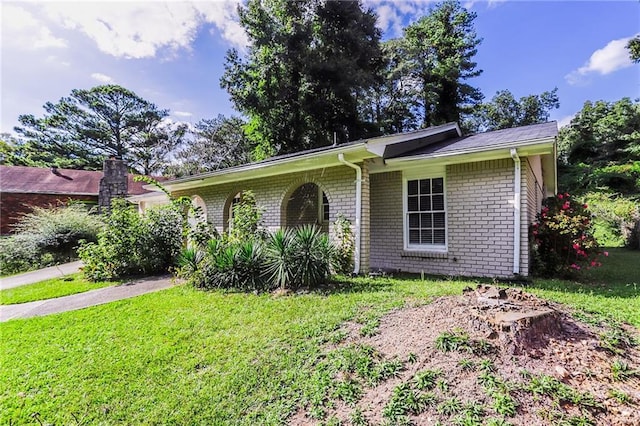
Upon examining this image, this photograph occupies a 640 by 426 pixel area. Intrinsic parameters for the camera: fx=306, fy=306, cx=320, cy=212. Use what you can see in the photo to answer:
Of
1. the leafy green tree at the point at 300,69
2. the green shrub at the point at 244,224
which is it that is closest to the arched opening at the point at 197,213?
the green shrub at the point at 244,224

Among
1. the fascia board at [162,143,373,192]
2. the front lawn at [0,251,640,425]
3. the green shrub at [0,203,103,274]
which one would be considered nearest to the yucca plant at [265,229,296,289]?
the front lawn at [0,251,640,425]

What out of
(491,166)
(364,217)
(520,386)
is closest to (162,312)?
(364,217)

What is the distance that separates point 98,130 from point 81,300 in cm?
3393

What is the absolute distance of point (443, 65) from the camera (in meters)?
23.2

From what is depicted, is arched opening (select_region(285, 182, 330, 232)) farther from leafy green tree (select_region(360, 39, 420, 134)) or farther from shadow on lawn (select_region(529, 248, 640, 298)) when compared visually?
leafy green tree (select_region(360, 39, 420, 134))

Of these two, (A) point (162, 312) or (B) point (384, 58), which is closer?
(A) point (162, 312)

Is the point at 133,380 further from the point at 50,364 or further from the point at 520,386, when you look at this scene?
the point at 520,386

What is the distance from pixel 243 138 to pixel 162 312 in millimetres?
20321

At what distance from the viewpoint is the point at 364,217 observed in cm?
712

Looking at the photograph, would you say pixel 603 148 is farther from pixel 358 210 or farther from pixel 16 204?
pixel 16 204

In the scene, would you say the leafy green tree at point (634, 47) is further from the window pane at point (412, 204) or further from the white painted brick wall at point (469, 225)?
the window pane at point (412, 204)

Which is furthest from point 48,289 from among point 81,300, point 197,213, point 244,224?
point 244,224

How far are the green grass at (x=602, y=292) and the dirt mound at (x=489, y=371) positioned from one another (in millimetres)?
750

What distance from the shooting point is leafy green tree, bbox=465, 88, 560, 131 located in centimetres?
2783
